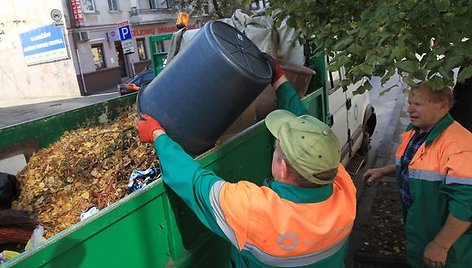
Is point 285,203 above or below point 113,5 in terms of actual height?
below

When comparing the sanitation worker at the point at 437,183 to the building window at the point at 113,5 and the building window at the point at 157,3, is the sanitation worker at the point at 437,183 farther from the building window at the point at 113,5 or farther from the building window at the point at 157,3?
the building window at the point at 157,3

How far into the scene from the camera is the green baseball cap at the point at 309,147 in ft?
5.02

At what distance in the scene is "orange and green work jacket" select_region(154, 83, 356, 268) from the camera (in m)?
1.50

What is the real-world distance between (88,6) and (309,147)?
23196 millimetres

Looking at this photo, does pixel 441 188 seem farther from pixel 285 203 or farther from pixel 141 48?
pixel 141 48

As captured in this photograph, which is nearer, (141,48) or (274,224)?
(274,224)

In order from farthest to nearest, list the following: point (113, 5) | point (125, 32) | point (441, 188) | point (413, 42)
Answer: point (113, 5), point (125, 32), point (441, 188), point (413, 42)

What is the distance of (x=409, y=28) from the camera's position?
2004 millimetres

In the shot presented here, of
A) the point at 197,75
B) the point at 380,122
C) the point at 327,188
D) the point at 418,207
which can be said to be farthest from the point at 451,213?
the point at 380,122

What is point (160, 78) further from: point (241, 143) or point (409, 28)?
point (409, 28)

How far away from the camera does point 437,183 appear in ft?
7.22

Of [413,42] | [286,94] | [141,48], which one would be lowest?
[141,48]

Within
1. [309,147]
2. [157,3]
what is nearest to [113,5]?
[157,3]

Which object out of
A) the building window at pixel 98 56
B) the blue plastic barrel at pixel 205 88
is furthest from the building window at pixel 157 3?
the blue plastic barrel at pixel 205 88
